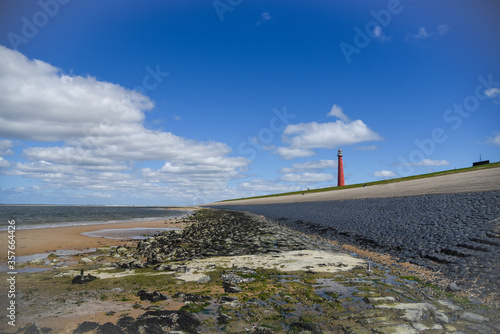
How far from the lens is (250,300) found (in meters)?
6.92

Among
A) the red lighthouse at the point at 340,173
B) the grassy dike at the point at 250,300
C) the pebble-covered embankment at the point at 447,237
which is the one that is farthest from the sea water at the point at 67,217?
the red lighthouse at the point at 340,173

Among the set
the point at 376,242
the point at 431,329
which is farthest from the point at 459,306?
the point at 376,242

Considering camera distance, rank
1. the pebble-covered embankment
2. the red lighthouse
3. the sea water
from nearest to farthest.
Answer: the pebble-covered embankment < the sea water < the red lighthouse

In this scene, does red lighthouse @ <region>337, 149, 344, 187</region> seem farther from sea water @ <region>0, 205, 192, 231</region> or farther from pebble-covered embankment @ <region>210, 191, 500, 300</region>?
pebble-covered embankment @ <region>210, 191, 500, 300</region>

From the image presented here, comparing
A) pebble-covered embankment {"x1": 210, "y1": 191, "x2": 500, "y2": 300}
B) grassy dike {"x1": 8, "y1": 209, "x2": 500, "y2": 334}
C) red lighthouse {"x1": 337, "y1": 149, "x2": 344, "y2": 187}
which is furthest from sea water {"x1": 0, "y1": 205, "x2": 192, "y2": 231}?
red lighthouse {"x1": 337, "y1": 149, "x2": 344, "y2": 187}

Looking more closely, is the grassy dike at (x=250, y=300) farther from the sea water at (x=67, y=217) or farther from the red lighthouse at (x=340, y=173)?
the red lighthouse at (x=340, y=173)

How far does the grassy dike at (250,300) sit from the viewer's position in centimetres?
547

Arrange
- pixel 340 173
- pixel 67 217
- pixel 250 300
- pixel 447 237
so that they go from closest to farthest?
pixel 250 300 → pixel 447 237 → pixel 67 217 → pixel 340 173

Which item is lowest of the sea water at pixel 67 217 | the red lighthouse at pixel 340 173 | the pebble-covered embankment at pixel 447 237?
the sea water at pixel 67 217

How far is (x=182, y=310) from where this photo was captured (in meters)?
6.33

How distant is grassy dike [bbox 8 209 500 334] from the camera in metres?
5.47

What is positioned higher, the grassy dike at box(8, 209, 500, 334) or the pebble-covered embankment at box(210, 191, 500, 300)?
the pebble-covered embankment at box(210, 191, 500, 300)

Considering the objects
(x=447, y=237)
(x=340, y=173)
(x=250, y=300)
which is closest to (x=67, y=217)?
→ (x=250, y=300)

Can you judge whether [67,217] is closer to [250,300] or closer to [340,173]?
[250,300]
